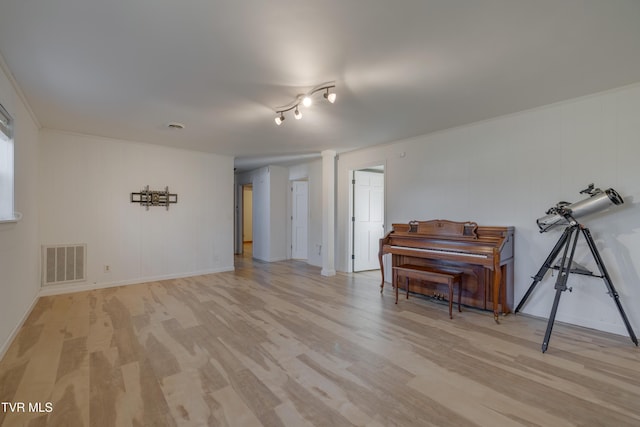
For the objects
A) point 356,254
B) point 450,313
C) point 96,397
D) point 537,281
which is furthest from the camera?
point 356,254

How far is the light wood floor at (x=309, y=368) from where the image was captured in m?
1.67

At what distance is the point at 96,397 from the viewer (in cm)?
180

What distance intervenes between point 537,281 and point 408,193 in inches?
79.0

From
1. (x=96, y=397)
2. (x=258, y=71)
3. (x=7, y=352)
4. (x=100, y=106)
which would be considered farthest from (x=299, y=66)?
(x=7, y=352)

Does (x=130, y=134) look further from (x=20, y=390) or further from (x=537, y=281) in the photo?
(x=537, y=281)

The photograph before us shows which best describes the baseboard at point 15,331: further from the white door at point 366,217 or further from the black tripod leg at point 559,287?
the white door at point 366,217

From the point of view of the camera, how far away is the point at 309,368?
2.15 meters

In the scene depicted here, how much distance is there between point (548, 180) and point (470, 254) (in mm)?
1146

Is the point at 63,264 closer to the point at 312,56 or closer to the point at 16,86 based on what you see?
the point at 16,86

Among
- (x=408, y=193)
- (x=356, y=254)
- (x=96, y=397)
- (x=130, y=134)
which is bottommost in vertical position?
(x=96, y=397)

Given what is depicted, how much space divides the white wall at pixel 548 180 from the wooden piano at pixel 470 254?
260 mm

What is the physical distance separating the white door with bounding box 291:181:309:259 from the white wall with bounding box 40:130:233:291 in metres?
1.70

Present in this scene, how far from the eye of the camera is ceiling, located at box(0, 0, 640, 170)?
1678mm

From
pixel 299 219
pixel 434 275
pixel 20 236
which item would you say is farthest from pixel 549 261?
pixel 20 236
